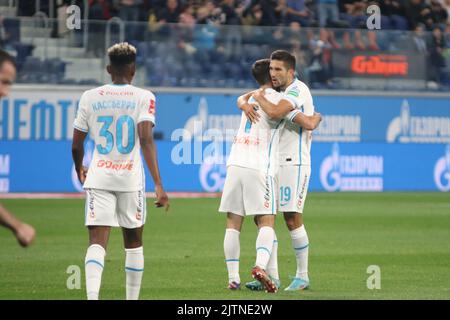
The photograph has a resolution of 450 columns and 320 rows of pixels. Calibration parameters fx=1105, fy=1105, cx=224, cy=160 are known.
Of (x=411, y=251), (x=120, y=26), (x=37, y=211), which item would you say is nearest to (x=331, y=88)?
(x=120, y=26)

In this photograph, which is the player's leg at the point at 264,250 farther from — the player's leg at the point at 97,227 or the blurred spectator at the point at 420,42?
the blurred spectator at the point at 420,42

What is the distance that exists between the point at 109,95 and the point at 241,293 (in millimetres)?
2667

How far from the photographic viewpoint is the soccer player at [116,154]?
29.1ft

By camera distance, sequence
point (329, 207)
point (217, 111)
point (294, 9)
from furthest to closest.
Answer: point (294, 9) < point (217, 111) < point (329, 207)

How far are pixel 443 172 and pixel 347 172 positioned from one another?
2558 millimetres

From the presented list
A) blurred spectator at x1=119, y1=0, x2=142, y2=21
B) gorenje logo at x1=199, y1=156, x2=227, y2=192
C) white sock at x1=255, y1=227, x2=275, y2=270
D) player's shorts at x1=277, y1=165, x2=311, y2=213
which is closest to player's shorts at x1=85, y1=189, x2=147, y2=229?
white sock at x1=255, y1=227, x2=275, y2=270

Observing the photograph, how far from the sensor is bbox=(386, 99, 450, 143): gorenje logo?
2781 centimetres

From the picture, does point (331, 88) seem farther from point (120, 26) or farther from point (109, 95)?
point (109, 95)

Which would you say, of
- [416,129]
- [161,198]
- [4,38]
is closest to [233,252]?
[161,198]

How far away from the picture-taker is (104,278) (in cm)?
1178

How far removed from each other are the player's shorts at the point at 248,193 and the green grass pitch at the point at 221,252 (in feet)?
2.65

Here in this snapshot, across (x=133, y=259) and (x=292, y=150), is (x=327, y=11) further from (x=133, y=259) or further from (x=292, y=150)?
(x=133, y=259)

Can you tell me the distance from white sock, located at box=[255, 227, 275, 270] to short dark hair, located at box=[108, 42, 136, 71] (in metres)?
2.59

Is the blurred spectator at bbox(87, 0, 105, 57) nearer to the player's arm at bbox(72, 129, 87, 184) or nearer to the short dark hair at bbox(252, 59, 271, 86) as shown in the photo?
the short dark hair at bbox(252, 59, 271, 86)
